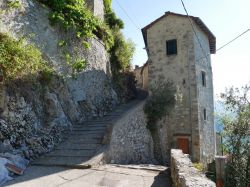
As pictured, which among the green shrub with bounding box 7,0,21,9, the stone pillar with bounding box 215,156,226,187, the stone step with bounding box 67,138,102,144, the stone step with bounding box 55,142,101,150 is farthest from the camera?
the green shrub with bounding box 7,0,21,9

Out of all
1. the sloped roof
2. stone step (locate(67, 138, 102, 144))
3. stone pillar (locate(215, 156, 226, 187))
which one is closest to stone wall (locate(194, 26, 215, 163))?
the sloped roof

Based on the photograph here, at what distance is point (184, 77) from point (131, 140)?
695 centimetres

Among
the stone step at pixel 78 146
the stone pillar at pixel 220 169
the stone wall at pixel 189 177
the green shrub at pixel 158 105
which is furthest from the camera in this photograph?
the green shrub at pixel 158 105

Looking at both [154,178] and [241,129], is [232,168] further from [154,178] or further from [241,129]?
[154,178]

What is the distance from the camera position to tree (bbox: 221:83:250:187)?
1251cm

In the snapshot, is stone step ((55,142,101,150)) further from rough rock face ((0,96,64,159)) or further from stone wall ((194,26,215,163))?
stone wall ((194,26,215,163))

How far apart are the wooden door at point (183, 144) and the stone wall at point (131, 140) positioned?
3133 mm

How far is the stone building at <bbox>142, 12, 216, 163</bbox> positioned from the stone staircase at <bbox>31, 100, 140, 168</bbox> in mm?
6204

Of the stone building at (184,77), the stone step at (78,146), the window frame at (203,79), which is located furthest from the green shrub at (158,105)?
the stone step at (78,146)

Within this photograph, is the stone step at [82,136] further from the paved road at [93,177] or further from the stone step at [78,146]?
the paved road at [93,177]

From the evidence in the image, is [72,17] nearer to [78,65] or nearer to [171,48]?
[78,65]

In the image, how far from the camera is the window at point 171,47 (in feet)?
59.1

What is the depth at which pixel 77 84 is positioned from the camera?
13227 mm

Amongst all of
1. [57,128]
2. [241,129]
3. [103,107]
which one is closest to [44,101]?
[57,128]
